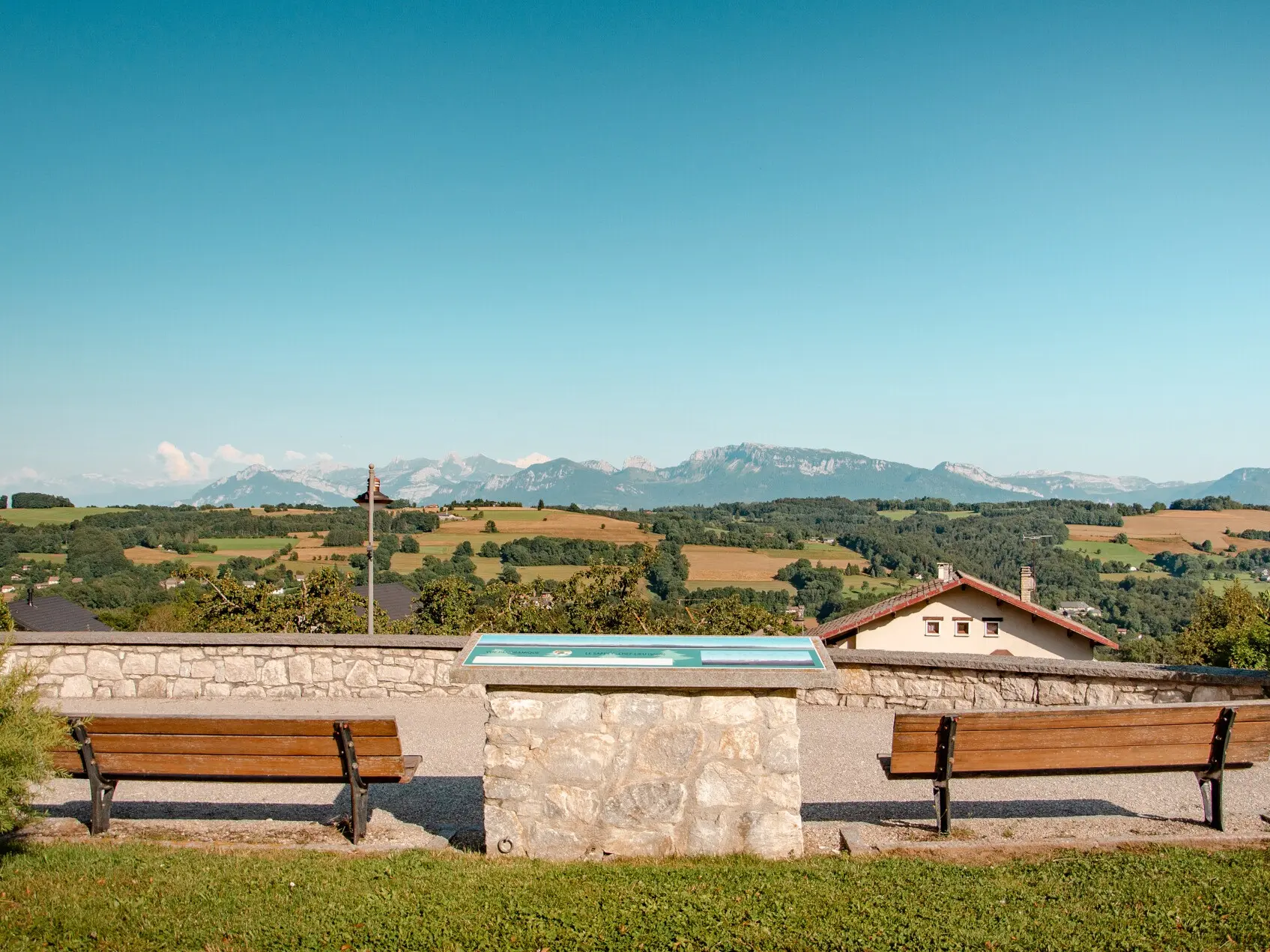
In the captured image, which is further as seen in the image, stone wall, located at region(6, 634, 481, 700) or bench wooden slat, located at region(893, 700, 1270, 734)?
stone wall, located at region(6, 634, 481, 700)

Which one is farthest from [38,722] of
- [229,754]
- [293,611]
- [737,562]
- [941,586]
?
[737,562]

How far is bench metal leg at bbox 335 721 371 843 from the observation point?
4734mm

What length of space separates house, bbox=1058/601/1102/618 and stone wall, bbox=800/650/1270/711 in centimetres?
3466

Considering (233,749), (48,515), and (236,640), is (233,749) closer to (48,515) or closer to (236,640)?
(236,640)


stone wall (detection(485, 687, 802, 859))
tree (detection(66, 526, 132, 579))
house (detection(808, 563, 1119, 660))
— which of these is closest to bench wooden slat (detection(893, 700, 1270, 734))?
stone wall (detection(485, 687, 802, 859))

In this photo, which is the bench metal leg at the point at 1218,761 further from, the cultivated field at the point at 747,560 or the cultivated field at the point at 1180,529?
the cultivated field at the point at 1180,529

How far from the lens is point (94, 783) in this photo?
16.0 feet

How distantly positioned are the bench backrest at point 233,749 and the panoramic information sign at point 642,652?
0.73m

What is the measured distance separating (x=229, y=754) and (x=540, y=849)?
177 centimetres

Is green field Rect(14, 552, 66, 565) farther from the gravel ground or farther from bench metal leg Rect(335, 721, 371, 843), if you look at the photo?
bench metal leg Rect(335, 721, 371, 843)

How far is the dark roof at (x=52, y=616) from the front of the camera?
74.4 ft

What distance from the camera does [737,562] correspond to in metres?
49.8

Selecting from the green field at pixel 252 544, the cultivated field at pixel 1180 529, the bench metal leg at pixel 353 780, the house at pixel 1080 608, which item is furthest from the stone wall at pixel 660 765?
Answer: the cultivated field at pixel 1180 529

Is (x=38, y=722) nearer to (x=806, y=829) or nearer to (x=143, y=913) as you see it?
(x=143, y=913)
